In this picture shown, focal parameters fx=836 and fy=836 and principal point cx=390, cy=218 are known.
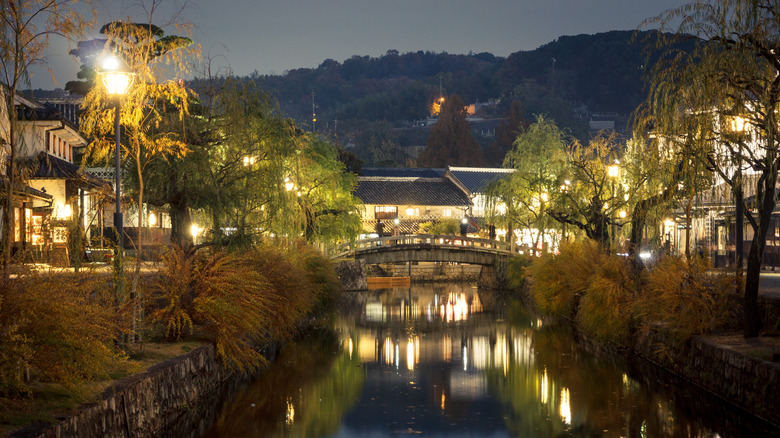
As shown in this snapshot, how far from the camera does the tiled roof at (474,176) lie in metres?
73.3

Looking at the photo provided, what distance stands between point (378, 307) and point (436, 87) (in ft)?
430

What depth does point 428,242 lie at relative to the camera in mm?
50312

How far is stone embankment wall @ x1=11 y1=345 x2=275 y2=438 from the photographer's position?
1025cm

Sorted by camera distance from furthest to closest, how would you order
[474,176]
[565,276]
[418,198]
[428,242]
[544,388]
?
[474,176] < [418,198] < [428,242] < [565,276] < [544,388]

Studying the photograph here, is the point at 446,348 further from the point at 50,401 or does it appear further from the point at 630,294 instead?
the point at 50,401

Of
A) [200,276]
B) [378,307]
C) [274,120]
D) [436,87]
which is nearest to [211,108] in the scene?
[274,120]

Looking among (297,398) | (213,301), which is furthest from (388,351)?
(213,301)

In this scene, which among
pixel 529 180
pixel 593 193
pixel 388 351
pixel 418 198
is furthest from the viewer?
pixel 418 198

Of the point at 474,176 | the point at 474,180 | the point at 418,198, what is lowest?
the point at 418,198

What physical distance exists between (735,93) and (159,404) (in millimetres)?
11710

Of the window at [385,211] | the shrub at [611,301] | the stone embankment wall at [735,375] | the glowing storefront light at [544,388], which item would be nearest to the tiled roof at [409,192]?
the window at [385,211]

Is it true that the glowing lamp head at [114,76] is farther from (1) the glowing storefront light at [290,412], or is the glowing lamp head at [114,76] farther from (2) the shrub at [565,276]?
(2) the shrub at [565,276]

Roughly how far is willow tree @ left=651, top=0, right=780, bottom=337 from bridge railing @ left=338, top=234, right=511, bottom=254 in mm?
30398

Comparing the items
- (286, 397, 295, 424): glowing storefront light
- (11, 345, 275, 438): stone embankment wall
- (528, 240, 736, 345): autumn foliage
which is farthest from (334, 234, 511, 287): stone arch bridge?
(286, 397, 295, 424): glowing storefront light
